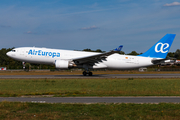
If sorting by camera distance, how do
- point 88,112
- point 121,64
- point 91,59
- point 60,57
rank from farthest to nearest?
point 121,64, point 60,57, point 91,59, point 88,112

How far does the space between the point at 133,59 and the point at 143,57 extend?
2.10m

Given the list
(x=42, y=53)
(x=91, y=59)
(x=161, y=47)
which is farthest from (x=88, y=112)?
(x=161, y=47)

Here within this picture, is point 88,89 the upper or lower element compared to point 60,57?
lower

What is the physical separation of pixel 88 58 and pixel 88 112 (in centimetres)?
2424

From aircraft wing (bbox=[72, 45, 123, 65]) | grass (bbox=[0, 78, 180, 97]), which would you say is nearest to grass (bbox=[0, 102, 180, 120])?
grass (bbox=[0, 78, 180, 97])

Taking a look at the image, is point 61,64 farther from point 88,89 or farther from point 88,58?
point 88,89

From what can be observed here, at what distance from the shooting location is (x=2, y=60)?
373 ft

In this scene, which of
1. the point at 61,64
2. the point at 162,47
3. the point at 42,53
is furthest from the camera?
the point at 162,47

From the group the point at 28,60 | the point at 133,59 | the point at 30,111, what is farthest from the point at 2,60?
the point at 30,111

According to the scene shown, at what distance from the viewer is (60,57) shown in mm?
35250

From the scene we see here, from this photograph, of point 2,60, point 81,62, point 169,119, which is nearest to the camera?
point 169,119

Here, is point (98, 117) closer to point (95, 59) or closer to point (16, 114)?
point (16, 114)

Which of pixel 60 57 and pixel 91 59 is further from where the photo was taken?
pixel 60 57

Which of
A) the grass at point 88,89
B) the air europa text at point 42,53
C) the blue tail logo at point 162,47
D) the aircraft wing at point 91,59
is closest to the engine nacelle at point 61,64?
the aircraft wing at point 91,59
